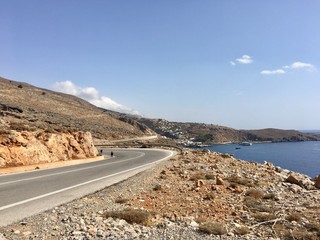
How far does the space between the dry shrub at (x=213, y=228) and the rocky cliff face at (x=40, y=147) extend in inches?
743

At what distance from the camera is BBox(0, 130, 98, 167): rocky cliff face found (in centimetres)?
2488

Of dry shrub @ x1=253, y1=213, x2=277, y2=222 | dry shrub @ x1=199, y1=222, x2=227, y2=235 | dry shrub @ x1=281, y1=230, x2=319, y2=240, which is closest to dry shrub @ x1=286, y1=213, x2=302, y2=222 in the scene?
dry shrub @ x1=253, y1=213, x2=277, y2=222

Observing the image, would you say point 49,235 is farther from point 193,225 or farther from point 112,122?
point 112,122

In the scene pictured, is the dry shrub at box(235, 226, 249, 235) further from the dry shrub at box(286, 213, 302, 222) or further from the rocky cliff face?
the rocky cliff face

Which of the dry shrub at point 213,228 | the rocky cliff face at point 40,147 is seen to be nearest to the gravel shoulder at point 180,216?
the dry shrub at point 213,228

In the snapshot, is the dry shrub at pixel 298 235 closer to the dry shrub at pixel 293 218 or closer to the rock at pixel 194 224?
the dry shrub at pixel 293 218

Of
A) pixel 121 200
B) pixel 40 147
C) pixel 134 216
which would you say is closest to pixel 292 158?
pixel 40 147

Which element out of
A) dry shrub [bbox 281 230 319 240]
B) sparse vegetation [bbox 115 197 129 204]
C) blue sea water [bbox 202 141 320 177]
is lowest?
blue sea water [bbox 202 141 320 177]

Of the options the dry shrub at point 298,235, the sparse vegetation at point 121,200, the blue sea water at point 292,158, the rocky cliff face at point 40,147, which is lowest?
the blue sea water at point 292,158

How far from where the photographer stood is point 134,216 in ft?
29.1

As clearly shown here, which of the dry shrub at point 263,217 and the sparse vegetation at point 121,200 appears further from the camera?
the sparse vegetation at point 121,200

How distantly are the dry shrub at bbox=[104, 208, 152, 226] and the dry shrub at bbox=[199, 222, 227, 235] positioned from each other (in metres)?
1.31

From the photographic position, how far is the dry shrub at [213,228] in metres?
7.98

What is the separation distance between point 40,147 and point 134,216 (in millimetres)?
21778
